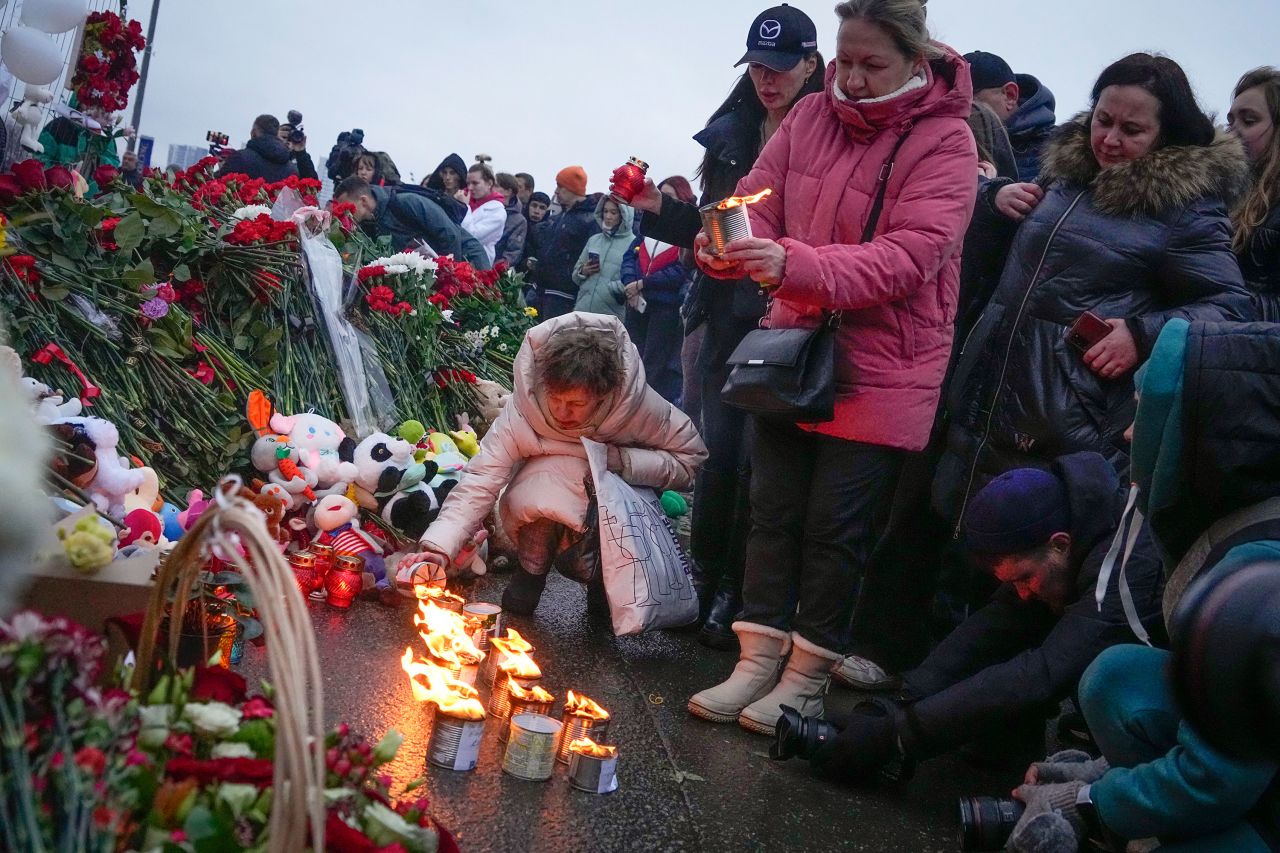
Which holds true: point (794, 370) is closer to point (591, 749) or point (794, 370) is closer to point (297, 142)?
point (591, 749)

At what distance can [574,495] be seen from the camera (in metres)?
4.46

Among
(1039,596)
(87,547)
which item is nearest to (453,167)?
(1039,596)

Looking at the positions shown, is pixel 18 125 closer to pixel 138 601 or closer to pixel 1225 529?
pixel 138 601

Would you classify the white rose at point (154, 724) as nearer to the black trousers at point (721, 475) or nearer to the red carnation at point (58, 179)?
the black trousers at point (721, 475)

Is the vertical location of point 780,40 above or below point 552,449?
above

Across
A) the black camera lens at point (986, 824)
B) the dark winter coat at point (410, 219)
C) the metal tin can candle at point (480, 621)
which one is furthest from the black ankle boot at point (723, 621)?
the dark winter coat at point (410, 219)

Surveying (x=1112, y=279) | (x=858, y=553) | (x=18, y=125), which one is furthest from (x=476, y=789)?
(x=18, y=125)

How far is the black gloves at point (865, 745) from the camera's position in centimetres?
314

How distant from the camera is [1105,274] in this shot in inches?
140

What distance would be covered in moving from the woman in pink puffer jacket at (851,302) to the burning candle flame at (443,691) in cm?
87

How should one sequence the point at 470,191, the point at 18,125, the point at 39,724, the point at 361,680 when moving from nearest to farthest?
the point at 39,724 < the point at 361,680 < the point at 18,125 < the point at 470,191

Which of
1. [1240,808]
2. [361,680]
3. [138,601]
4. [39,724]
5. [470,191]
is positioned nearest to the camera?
[39,724]

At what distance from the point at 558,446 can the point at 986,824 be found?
2.23 m

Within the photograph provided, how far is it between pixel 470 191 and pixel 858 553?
364 inches
